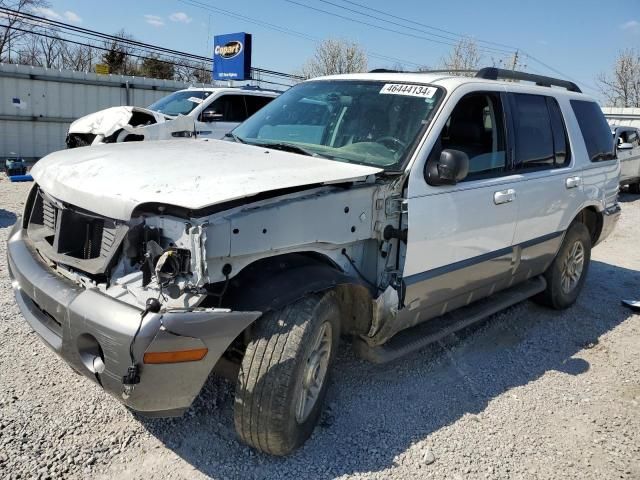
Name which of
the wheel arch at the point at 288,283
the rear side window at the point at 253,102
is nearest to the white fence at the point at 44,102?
the rear side window at the point at 253,102

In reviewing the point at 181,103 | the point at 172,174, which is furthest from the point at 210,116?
the point at 172,174

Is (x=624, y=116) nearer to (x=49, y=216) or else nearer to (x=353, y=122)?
(x=353, y=122)

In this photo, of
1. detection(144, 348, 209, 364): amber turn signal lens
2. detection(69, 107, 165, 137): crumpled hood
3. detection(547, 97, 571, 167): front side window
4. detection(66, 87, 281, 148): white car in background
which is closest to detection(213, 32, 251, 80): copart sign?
detection(66, 87, 281, 148): white car in background

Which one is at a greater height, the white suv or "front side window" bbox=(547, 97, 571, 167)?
"front side window" bbox=(547, 97, 571, 167)

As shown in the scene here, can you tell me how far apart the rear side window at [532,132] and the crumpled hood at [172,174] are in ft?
5.53

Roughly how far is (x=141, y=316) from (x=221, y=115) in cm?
890

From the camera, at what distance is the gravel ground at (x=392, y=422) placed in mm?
2807

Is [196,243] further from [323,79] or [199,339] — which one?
[323,79]

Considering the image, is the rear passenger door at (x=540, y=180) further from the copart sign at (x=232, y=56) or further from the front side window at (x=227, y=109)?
the copart sign at (x=232, y=56)

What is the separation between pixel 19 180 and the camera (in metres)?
11.4

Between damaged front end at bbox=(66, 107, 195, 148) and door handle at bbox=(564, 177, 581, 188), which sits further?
damaged front end at bbox=(66, 107, 195, 148)

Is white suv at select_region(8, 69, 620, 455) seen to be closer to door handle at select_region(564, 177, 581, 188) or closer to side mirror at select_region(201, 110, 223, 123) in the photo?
door handle at select_region(564, 177, 581, 188)

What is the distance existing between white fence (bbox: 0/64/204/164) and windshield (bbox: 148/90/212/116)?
19.5 ft

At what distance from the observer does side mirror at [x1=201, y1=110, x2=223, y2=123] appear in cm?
→ 1039
